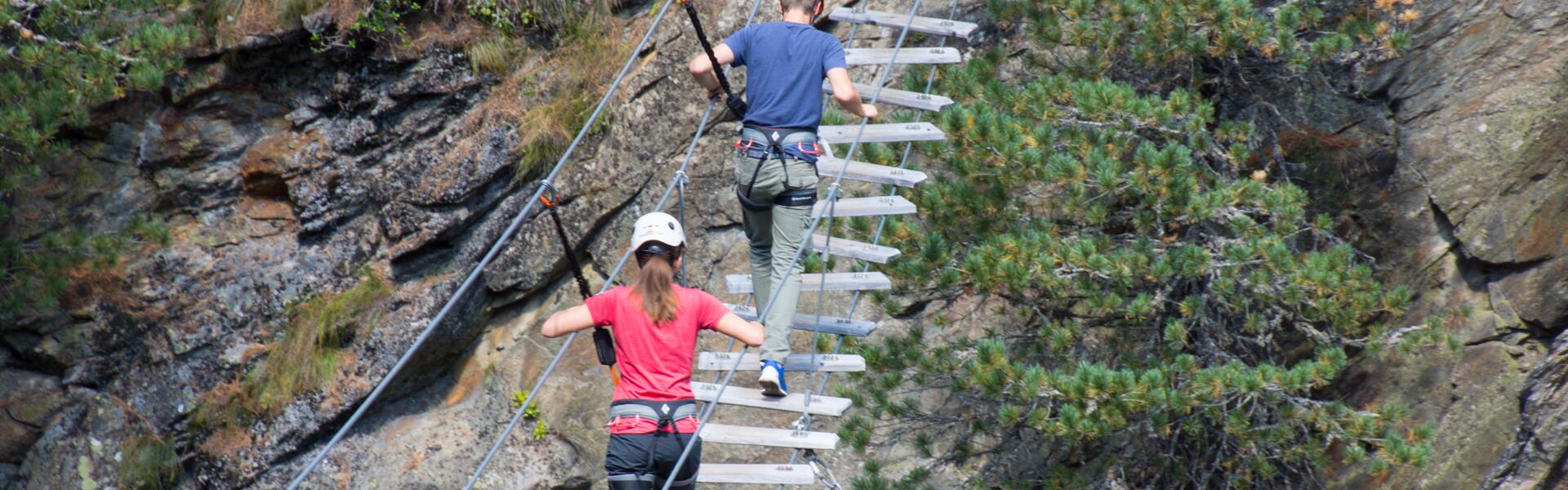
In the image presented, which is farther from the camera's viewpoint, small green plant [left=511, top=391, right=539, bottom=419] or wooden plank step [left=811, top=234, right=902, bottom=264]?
small green plant [left=511, top=391, right=539, bottom=419]

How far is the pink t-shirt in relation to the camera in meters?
5.95

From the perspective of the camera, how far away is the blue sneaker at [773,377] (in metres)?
6.55

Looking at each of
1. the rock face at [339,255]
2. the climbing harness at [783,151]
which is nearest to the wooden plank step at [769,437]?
the climbing harness at [783,151]

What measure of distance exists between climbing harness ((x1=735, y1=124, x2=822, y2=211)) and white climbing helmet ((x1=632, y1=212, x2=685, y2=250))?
1.00m

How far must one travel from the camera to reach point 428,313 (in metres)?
10.4

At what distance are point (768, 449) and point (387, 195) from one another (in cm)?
362

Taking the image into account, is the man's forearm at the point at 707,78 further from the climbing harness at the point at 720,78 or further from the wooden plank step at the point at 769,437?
the wooden plank step at the point at 769,437

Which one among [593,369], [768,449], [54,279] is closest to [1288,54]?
[768,449]

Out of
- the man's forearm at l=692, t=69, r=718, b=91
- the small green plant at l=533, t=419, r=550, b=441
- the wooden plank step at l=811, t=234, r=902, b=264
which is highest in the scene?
the man's forearm at l=692, t=69, r=718, b=91

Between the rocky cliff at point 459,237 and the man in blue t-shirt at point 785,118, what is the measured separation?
2.91m

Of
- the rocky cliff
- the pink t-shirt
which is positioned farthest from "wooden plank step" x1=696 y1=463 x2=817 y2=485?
the rocky cliff

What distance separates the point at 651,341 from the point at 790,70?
1690 millimetres

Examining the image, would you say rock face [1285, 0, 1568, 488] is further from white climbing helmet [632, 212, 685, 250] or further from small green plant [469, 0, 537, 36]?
small green plant [469, 0, 537, 36]

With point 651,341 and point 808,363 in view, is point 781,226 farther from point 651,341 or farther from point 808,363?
point 651,341
